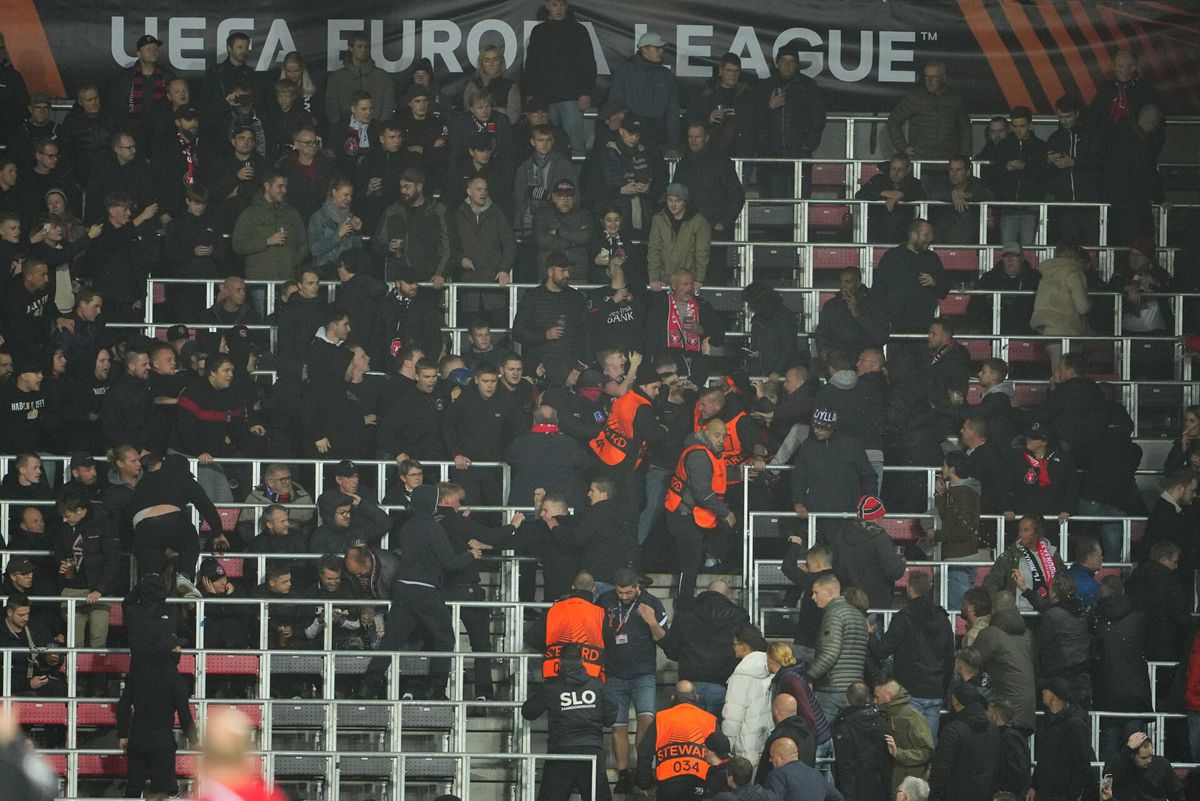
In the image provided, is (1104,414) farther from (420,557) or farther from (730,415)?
(420,557)

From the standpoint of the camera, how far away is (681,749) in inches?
504

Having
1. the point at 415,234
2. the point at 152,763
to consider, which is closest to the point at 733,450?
the point at 415,234

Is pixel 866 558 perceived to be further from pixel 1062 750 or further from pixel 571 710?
pixel 571 710

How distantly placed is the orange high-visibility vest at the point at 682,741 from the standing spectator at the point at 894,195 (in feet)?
22.2

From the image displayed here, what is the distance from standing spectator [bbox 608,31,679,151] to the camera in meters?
18.7

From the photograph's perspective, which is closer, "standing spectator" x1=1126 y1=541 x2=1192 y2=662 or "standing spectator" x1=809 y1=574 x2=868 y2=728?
"standing spectator" x1=809 y1=574 x2=868 y2=728

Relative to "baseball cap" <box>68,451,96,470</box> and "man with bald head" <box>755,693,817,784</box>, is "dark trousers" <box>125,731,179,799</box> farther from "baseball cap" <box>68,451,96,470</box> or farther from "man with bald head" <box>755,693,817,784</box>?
"man with bald head" <box>755,693,817,784</box>

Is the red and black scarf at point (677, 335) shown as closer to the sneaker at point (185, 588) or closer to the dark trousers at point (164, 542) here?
the dark trousers at point (164, 542)

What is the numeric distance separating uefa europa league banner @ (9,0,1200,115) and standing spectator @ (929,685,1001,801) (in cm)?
881

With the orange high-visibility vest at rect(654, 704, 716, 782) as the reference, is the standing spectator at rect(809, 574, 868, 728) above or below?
above

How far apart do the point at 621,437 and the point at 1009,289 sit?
181 inches

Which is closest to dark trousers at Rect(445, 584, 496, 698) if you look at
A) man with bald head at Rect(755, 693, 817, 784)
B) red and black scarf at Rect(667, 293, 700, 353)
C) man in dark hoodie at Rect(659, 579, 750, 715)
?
man in dark hoodie at Rect(659, 579, 750, 715)

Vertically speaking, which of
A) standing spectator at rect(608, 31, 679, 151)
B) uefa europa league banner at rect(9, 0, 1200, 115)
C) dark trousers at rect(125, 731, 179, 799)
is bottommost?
dark trousers at rect(125, 731, 179, 799)

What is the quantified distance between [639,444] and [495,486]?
1200mm
